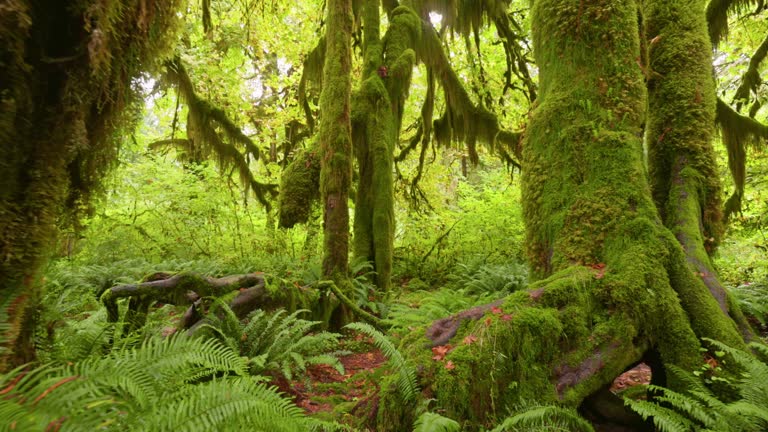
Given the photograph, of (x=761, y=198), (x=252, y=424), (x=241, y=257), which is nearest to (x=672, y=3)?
(x=252, y=424)

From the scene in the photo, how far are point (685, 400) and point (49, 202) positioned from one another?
3.61 meters

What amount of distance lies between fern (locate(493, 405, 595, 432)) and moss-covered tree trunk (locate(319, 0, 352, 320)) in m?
3.84

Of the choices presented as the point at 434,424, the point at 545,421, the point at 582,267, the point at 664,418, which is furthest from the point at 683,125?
the point at 434,424

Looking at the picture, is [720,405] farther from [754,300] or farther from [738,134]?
[738,134]

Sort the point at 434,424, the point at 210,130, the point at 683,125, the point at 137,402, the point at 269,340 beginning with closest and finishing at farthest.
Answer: the point at 137,402 → the point at 434,424 → the point at 683,125 → the point at 269,340 → the point at 210,130

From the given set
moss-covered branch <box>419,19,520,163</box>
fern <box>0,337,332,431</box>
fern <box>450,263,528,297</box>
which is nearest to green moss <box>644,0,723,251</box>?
fern <box>450,263,528,297</box>

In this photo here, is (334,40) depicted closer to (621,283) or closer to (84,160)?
(84,160)

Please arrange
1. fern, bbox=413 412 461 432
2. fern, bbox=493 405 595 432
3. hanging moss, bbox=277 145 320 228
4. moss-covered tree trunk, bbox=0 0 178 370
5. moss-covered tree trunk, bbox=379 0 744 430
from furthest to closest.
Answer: hanging moss, bbox=277 145 320 228
moss-covered tree trunk, bbox=379 0 744 430
fern, bbox=493 405 595 432
fern, bbox=413 412 461 432
moss-covered tree trunk, bbox=0 0 178 370

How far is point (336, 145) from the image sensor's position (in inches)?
240

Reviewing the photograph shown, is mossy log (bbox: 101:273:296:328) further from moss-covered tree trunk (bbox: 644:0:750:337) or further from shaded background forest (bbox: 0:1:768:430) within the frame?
moss-covered tree trunk (bbox: 644:0:750:337)

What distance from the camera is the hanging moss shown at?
6637 millimetres

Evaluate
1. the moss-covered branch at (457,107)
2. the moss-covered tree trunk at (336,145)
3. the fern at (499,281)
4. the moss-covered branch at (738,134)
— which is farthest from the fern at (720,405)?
the moss-covered branch at (457,107)

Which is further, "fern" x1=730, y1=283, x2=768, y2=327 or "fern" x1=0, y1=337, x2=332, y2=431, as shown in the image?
"fern" x1=730, y1=283, x2=768, y2=327

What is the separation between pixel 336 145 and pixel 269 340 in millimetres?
3073
